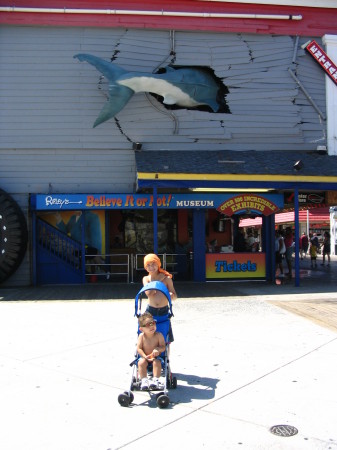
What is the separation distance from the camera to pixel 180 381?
531 cm

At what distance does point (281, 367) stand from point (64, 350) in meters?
3.04

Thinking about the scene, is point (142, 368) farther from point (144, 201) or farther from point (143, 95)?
point (143, 95)

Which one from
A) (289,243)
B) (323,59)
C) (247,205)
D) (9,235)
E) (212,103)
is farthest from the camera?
(323,59)

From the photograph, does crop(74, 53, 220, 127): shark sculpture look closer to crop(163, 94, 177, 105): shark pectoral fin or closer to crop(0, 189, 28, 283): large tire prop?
crop(163, 94, 177, 105): shark pectoral fin

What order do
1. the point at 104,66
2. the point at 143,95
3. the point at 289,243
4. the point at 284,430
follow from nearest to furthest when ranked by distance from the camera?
the point at 284,430 → the point at 104,66 → the point at 143,95 → the point at 289,243

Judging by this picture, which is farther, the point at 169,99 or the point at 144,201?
the point at 169,99

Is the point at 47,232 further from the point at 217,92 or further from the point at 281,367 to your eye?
the point at 281,367

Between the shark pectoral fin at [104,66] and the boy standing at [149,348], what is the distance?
10389 millimetres

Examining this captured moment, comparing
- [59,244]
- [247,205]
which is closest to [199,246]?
[247,205]

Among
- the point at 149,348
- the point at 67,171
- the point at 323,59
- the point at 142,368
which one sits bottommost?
the point at 142,368

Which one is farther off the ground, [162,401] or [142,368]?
[142,368]

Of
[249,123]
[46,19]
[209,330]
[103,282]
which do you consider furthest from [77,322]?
[46,19]

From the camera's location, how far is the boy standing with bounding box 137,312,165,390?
4798 millimetres

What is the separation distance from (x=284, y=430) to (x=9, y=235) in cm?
1071
